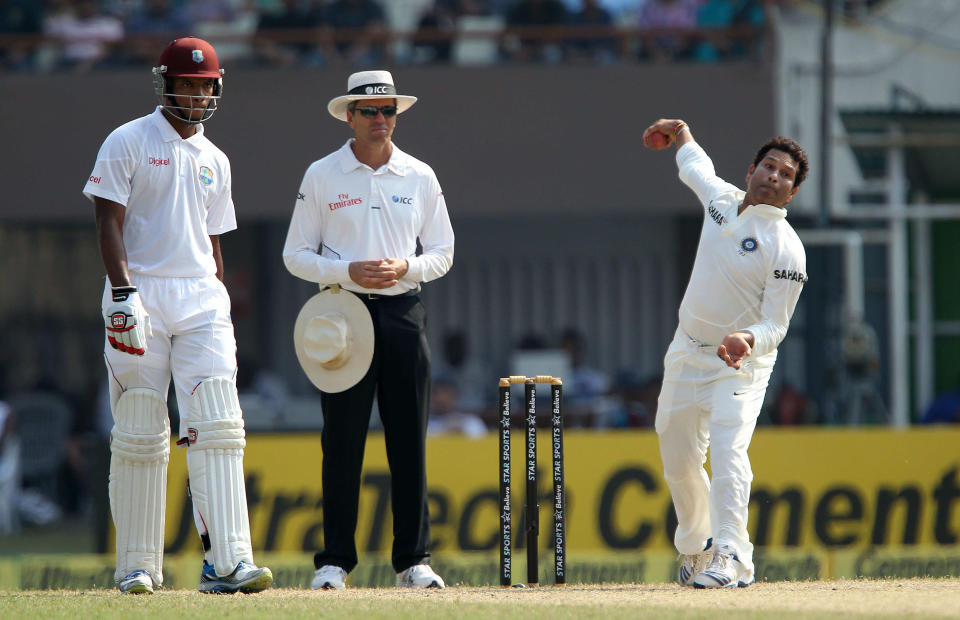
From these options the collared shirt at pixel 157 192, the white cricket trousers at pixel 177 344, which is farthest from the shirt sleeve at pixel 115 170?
the white cricket trousers at pixel 177 344

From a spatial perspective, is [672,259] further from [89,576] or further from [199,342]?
[199,342]

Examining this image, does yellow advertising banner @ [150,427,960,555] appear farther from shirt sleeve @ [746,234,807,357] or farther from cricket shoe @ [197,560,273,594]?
cricket shoe @ [197,560,273,594]

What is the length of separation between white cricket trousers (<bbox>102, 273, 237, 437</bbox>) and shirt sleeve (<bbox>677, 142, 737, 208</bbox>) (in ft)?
7.27

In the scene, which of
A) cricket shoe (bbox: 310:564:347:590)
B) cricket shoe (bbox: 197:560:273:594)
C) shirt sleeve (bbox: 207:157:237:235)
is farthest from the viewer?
cricket shoe (bbox: 310:564:347:590)

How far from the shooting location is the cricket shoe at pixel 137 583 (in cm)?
Result: 537

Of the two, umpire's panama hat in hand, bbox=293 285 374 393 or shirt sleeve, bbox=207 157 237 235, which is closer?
→ shirt sleeve, bbox=207 157 237 235

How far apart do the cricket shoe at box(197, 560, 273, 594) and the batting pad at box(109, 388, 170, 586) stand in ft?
1.05

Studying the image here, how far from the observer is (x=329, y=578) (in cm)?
586

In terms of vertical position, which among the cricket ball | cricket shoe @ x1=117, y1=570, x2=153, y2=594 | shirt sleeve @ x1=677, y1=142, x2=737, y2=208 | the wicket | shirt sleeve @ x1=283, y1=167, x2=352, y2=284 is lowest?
cricket shoe @ x1=117, y1=570, x2=153, y2=594

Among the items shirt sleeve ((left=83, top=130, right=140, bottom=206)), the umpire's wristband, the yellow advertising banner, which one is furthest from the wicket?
the yellow advertising banner

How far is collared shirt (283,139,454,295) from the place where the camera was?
601 centimetres

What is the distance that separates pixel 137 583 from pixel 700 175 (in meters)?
3.00

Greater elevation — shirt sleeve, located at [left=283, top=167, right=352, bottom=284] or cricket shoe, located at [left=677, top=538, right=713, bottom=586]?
shirt sleeve, located at [left=283, top=167, right=352, bottom=284]

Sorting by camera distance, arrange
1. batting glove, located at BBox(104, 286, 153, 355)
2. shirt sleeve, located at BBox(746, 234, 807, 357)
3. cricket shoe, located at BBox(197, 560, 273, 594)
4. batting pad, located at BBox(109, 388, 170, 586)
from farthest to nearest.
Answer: shirt sleeve, located at BBox(746, 234, 807, 357)
batting pad, located at BBox(109, 388, 170, 586)
cricket shoe, located at BBox(197, 560, 273, 594)
batting glove, located at BBox(104, 286, 153, 355)
